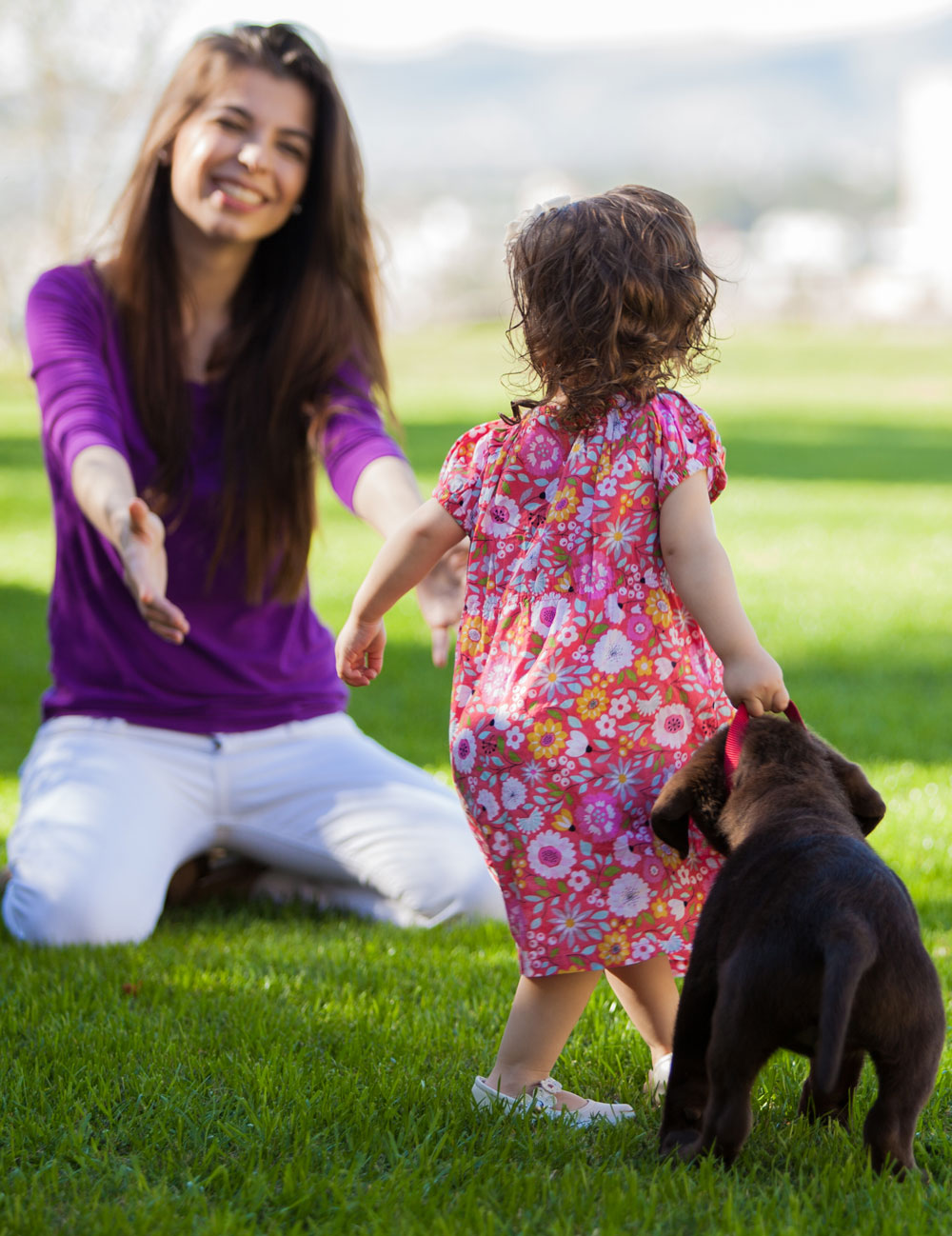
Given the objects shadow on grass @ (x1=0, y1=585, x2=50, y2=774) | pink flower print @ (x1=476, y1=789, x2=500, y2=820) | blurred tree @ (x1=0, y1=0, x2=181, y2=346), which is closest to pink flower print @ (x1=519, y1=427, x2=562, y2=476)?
pink flower print @ (x1=476, y1=789, x2=500, y2=820)

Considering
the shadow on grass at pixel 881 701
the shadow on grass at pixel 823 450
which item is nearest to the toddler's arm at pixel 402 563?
the shadow on grass at pixel 881 701

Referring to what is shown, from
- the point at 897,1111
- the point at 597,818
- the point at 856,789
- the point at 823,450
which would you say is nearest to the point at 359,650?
the point at 597,818

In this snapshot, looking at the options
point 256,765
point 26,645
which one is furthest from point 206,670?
point 26,645

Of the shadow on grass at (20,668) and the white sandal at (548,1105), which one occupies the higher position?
the white sandal at (548,1105)

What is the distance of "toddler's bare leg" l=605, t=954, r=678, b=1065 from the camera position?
245cm

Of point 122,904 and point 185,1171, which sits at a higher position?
point 185,1171

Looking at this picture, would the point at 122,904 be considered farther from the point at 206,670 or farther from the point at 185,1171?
the point at 185,1171

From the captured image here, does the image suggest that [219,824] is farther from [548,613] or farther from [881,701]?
[881,701]

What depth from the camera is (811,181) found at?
151 meters

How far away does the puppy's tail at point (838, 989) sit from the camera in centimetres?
175

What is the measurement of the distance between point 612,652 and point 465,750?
29cm

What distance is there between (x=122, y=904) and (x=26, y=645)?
3874mm

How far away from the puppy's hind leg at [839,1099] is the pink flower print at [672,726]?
0.55 metres

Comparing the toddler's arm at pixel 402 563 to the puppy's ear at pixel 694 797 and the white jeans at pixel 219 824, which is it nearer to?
the puppy's ear at pixel 694 797
